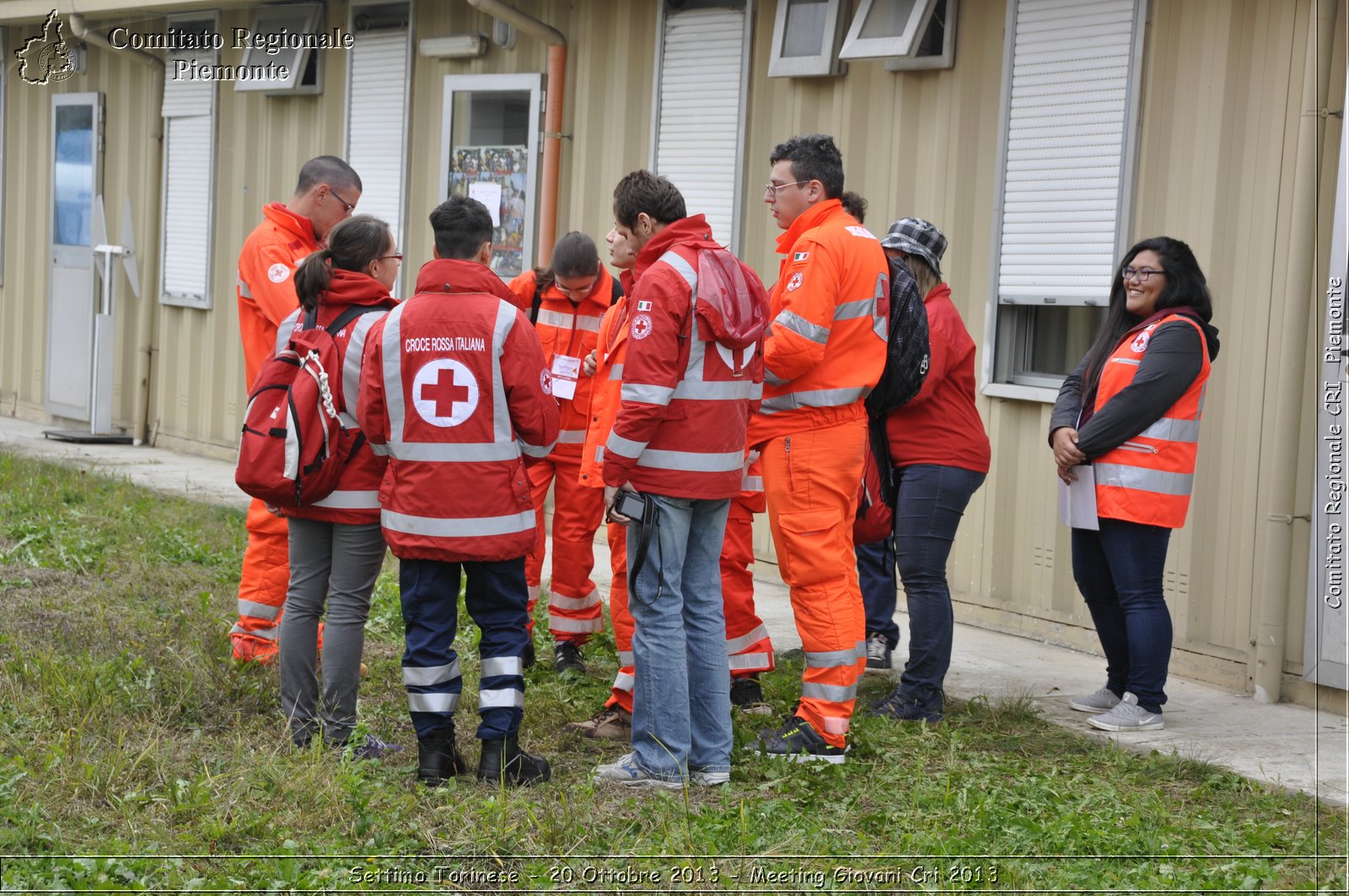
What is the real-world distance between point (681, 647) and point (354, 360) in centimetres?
141

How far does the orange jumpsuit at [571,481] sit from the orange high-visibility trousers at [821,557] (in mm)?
1320

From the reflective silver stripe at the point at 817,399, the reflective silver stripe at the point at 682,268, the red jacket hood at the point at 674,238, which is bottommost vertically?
the reflective silver stripe at the point at 817,399

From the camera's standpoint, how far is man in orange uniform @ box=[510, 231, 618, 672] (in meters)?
6.18

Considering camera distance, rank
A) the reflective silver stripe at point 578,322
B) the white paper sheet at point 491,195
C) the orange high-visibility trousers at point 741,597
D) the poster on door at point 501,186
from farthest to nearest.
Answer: the white paper sheet at point 491,195 → the poster on door at point 501,186 → the reflective silver stripe at point 578,322 → the orange high-visibility trousers at point 741,597

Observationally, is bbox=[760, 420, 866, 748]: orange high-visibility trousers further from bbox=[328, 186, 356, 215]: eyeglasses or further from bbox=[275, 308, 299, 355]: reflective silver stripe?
bbox=[328, 186, 356, 215]: eyeglasses

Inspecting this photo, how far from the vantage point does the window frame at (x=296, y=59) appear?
38.2ft

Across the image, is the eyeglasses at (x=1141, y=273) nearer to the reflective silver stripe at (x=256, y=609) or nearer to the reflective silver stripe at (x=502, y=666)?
the reflective silver stripe at (x=502, y=666)

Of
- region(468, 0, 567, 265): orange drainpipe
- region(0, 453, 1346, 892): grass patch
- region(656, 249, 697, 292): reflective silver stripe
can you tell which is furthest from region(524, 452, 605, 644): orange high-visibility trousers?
region(468, 0, 567, 265): orange drainpipe

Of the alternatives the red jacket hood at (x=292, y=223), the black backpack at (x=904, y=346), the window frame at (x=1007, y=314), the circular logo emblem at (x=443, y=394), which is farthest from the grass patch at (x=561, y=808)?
the window frame at (x=1007, y=314)

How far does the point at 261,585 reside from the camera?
19.1ft

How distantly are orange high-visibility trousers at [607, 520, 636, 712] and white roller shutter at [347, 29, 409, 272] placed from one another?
6037 mm

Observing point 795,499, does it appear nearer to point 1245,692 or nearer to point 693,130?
point 1245,692
